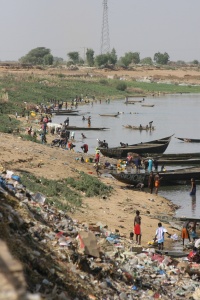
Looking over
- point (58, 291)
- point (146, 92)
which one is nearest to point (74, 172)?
point (58, 291)

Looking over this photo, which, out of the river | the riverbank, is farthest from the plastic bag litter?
the river

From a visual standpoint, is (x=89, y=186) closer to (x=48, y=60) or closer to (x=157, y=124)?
(x=157, y=124)

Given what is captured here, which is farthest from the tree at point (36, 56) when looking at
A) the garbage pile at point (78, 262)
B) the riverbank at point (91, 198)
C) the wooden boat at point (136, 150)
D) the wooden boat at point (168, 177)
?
the garbage pile at point (78, 262)

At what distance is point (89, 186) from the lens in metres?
20.2

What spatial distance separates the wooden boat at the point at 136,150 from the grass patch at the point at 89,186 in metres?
8.95

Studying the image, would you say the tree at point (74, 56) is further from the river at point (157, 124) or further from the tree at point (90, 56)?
the river at point (157, 124)

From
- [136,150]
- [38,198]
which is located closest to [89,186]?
[38,198]

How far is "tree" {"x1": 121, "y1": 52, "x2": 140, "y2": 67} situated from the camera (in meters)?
142

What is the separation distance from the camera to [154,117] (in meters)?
59.2

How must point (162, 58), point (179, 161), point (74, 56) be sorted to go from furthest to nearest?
point (162, 58), point (74, 56), point (179, 161)

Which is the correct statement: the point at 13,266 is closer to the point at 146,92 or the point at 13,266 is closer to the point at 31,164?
the point at 31,164

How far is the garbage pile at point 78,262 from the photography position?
8367 millimetres

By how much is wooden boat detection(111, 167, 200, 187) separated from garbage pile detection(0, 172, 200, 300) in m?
10.1

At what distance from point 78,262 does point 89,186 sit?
1055 cm
